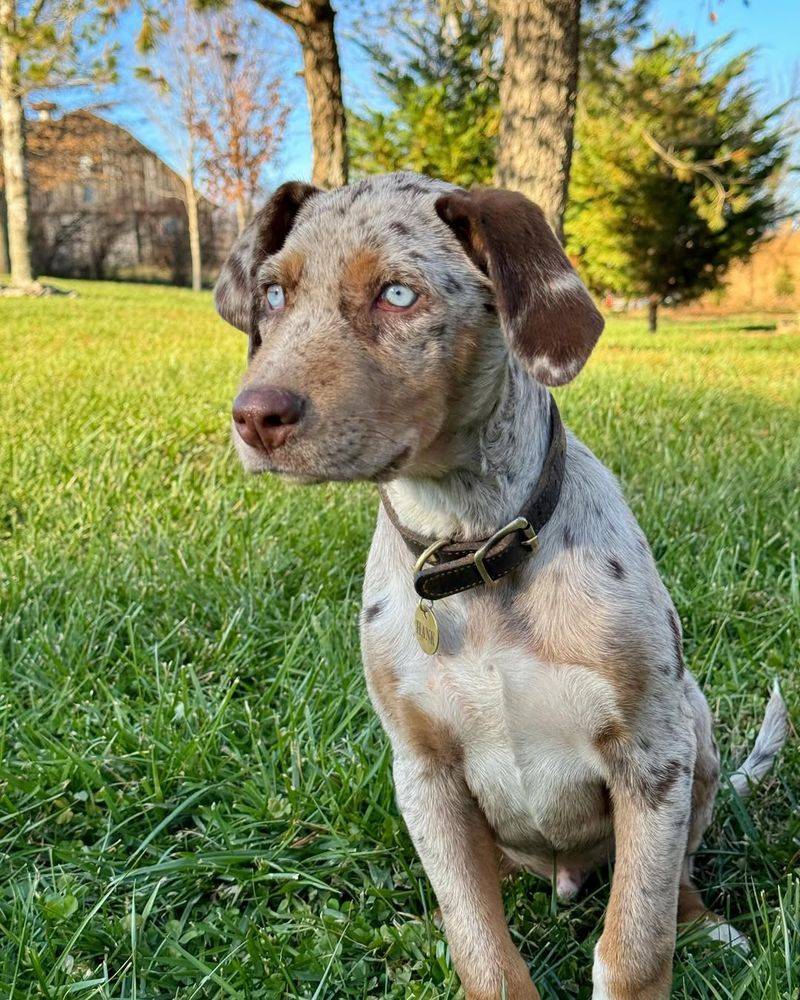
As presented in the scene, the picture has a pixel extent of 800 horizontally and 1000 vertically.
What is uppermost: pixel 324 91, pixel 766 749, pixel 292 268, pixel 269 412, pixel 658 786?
pixel 324 91

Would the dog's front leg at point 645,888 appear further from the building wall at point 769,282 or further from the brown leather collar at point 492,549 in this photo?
the building wall at point 769,282

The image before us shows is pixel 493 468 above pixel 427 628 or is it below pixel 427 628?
above

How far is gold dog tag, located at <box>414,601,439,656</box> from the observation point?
1949 mm

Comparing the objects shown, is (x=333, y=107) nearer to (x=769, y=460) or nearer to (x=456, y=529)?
(x=769, y=460)

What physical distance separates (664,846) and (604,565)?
1.89 ft

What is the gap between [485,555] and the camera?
6.18 feet

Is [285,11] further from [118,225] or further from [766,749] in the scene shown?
[118,225]

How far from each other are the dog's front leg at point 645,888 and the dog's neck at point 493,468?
0.62m

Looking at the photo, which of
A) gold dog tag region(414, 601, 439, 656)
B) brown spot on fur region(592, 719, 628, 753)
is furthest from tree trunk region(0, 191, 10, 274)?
brown spot on fur region(592, 719, 628, 753)

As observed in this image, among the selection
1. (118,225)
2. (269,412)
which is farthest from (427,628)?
(118,225)

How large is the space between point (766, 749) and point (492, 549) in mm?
1246

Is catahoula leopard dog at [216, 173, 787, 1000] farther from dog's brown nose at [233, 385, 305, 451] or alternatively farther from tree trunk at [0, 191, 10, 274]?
tree trunk at [0, 191, 10, 274]

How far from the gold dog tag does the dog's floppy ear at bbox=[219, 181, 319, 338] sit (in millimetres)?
821

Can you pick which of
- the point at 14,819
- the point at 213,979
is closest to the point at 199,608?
the point at 14,819
